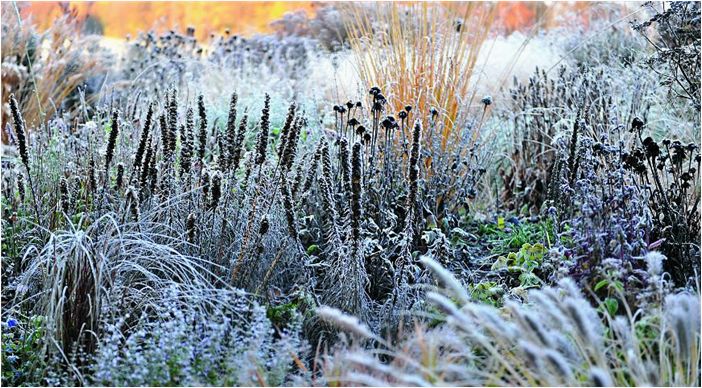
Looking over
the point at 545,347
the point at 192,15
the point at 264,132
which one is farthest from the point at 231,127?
the point at 192,15

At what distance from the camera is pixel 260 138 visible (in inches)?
122

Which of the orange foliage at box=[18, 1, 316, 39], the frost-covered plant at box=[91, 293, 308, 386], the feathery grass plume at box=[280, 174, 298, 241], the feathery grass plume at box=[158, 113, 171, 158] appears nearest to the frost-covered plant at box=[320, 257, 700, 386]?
the frost-covered plant at box=[91, 293, 308, 386]

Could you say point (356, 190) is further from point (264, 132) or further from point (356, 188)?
point (264, 132)

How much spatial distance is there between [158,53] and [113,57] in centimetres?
122

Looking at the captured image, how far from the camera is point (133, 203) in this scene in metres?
3.06

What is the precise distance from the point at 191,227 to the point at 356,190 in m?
0.68

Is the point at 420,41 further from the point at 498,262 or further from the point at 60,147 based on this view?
the point at 60,147

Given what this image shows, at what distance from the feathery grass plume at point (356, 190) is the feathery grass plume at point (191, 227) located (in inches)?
23.8

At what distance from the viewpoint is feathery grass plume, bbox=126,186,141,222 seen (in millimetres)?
2998

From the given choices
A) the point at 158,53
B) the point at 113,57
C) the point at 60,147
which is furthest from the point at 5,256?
the point at 113,57

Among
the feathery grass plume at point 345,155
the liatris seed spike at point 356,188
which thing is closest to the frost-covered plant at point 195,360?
the liatris seed spike at point 356,188

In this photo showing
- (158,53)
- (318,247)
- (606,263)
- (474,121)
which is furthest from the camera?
(158,53)

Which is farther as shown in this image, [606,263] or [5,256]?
[5,256]

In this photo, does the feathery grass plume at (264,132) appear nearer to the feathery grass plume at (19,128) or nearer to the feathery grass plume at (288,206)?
the feathery grass plume at (288,206)
